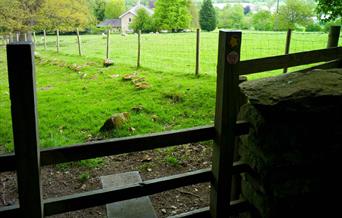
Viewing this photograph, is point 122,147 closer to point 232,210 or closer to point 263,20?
point 232,210

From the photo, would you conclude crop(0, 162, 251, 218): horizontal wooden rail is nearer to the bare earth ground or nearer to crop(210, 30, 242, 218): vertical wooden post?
crop(210, 30, 242, 218): vertical wooden post

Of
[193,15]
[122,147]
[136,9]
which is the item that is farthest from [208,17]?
[122,147]

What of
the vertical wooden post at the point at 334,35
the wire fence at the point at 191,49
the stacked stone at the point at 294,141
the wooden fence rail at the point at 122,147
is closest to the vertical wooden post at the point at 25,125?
the wooden fence rail at the point at 122,147

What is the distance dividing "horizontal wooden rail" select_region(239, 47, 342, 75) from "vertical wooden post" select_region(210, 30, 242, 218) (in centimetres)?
37

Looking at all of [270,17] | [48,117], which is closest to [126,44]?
[270,17]

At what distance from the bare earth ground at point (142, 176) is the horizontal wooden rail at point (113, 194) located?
1273mm

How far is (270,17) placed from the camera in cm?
2295

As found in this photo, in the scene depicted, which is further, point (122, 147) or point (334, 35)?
point (334, 35)

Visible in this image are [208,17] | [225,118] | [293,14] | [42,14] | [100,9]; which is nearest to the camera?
[225,118]

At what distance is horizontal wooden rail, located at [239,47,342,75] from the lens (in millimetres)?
2770

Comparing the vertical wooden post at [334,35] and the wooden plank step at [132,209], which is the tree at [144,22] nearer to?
the vertical wooden post at [334,35]

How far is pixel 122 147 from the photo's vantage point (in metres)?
2.28

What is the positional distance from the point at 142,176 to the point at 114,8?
33.5 m

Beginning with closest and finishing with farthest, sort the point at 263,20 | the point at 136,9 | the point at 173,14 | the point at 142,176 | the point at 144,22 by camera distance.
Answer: the point at 142,176
the point at 173,14
the point at 144,22
the point at 263,20
the point at 136,9
